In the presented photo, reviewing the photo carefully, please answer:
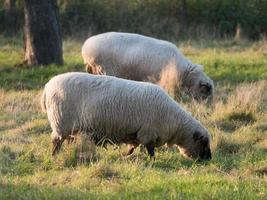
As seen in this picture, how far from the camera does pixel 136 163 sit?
7652mm

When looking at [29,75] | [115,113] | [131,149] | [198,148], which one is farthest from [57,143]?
[29,75]

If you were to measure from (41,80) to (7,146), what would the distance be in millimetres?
6582

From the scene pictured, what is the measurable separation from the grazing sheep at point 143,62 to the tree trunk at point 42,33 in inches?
144

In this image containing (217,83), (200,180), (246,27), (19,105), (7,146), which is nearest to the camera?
(200,180)

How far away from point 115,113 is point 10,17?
16.5m

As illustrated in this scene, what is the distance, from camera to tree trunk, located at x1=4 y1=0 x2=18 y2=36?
78.0ft

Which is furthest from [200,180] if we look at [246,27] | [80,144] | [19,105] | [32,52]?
[246,27]

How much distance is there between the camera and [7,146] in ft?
27.7

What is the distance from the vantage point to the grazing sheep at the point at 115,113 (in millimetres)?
8133

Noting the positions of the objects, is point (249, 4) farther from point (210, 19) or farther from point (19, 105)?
point (19, 105)

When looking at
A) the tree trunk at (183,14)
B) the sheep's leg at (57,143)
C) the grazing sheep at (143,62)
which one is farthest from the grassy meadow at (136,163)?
the tree trunk at (183,14)

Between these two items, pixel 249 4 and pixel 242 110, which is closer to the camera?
pixel 242 110

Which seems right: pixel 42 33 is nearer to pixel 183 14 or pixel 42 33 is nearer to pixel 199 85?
pixel 199 85

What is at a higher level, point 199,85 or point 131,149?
point 131,149
